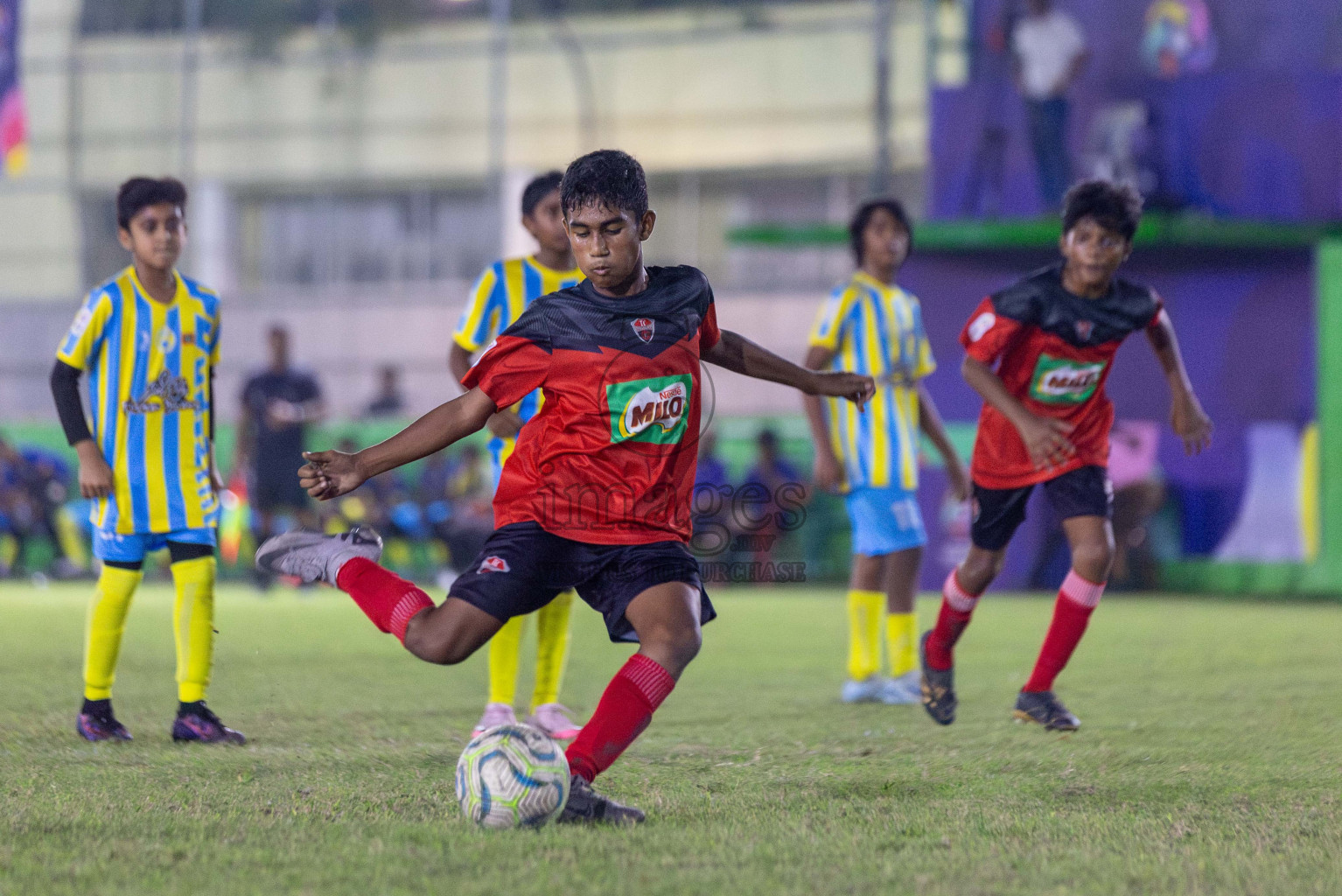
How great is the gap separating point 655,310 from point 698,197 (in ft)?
80.6

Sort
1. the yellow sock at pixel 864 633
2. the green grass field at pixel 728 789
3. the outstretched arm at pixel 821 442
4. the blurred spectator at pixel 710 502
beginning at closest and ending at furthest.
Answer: the green grass field at pixel 728 789 → the yellow sock at pixel 864 633 → the outstretched arm at pixel 821 442 → the blurred spectator at pixel 710 502

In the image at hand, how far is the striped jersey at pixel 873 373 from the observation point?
22.5 ft

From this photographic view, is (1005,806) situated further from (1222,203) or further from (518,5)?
(518,5)

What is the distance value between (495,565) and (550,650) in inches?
64.7

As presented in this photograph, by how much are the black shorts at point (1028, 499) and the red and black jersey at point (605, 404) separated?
1.97 meters

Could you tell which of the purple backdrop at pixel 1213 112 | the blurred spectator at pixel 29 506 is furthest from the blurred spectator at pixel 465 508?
the purple backdrop at pixel 1213 112

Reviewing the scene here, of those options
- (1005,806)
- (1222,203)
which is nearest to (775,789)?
(1005,806)

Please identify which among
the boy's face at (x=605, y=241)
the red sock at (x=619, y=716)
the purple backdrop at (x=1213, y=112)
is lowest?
the red sock at (x=619, y=716)

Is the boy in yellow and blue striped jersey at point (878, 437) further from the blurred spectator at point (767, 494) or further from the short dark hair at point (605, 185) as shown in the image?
the blurred spectator at point (767, 494)

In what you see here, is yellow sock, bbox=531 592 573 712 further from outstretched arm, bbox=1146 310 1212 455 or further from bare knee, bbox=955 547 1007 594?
outstretched arm, bbox=1146 310 1212 455

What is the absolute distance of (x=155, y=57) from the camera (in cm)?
2931

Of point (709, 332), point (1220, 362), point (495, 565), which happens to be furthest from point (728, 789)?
point (1220, 362)

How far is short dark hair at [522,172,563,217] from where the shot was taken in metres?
5.53

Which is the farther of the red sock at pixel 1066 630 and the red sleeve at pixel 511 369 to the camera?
the red sock at pixel 1066 630
